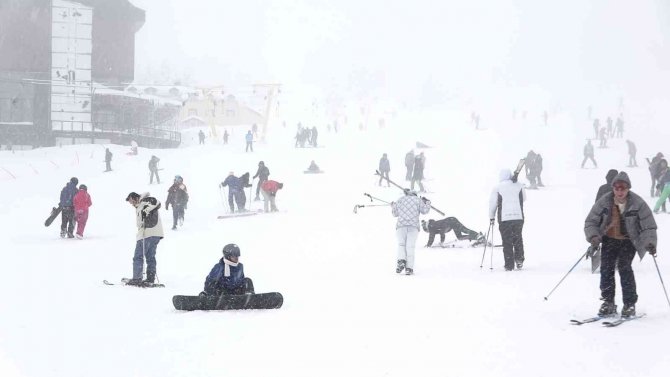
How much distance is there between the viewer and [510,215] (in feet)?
34.9

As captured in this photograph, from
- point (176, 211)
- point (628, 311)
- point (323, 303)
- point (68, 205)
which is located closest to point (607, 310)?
point (628, 311)

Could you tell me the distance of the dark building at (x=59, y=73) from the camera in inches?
1972

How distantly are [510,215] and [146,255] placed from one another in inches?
199

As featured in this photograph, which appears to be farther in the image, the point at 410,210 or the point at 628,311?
the point at 410,210

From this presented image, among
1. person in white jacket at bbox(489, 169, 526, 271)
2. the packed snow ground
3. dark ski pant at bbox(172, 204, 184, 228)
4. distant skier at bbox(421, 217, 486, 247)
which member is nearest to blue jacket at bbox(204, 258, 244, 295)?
the packed snow ground

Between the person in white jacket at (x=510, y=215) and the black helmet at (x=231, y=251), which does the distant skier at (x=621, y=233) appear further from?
the person in white jacket at (x=510, y=215)

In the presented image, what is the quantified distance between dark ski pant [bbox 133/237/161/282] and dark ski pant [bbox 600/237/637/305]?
19.1ft

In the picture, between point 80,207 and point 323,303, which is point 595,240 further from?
A: point 80,207

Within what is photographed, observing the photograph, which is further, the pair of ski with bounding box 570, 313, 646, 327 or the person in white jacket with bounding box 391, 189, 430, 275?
the person in white jacket with bounding box 391, 189, 430, 275

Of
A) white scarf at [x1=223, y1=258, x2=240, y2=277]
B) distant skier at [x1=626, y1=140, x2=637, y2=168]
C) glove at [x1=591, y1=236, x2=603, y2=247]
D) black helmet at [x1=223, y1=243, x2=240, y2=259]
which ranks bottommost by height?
white scarf at [x1=223, y1=258, x2=240, y2=277]

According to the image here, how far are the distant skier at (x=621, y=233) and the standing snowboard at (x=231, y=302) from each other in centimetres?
324

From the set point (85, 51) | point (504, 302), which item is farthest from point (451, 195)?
point (85, 51)

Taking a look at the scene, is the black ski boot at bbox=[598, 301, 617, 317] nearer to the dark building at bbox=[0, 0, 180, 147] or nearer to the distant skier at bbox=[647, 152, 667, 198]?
the distant skier at bbox=[647, 152, 667, 198]

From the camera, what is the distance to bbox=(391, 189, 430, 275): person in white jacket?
10.7 metres
